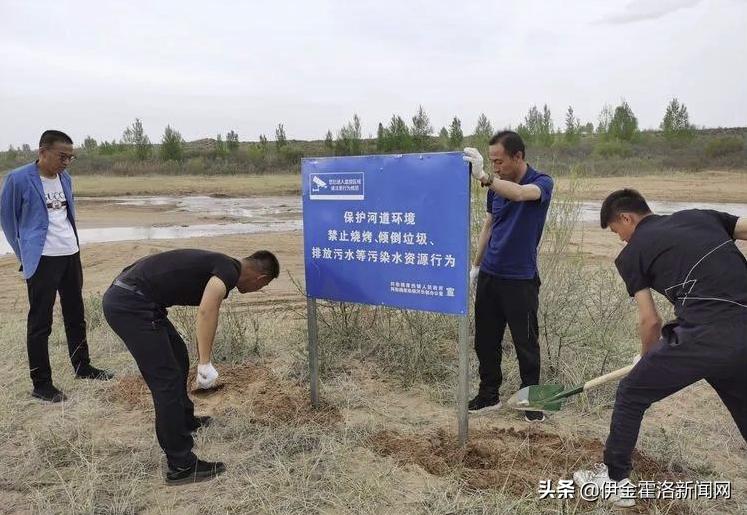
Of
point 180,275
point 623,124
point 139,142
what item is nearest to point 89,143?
point 139,142

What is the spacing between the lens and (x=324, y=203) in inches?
140

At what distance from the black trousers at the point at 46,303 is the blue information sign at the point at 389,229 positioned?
2000mm

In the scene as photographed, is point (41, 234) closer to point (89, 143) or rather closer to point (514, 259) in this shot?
point (514, 259)

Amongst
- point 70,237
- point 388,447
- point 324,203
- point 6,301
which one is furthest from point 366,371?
point 6,301

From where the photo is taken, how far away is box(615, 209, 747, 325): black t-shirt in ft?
7.88

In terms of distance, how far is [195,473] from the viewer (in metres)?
3.03

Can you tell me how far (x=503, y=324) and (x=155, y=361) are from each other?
2.12 meters

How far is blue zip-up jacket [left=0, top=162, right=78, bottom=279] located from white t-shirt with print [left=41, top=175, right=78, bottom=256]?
0.06 m

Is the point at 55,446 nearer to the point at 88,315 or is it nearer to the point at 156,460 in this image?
the point at 156,460

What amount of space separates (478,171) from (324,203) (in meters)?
0.99

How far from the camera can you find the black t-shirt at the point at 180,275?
9.95 ft

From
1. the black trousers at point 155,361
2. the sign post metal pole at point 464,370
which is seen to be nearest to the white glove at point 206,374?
the black trousers at point 155,361

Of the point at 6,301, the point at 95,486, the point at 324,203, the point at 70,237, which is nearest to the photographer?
the point at 95,486

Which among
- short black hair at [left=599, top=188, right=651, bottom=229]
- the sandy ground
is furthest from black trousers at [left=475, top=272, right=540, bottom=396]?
the sandy ground
